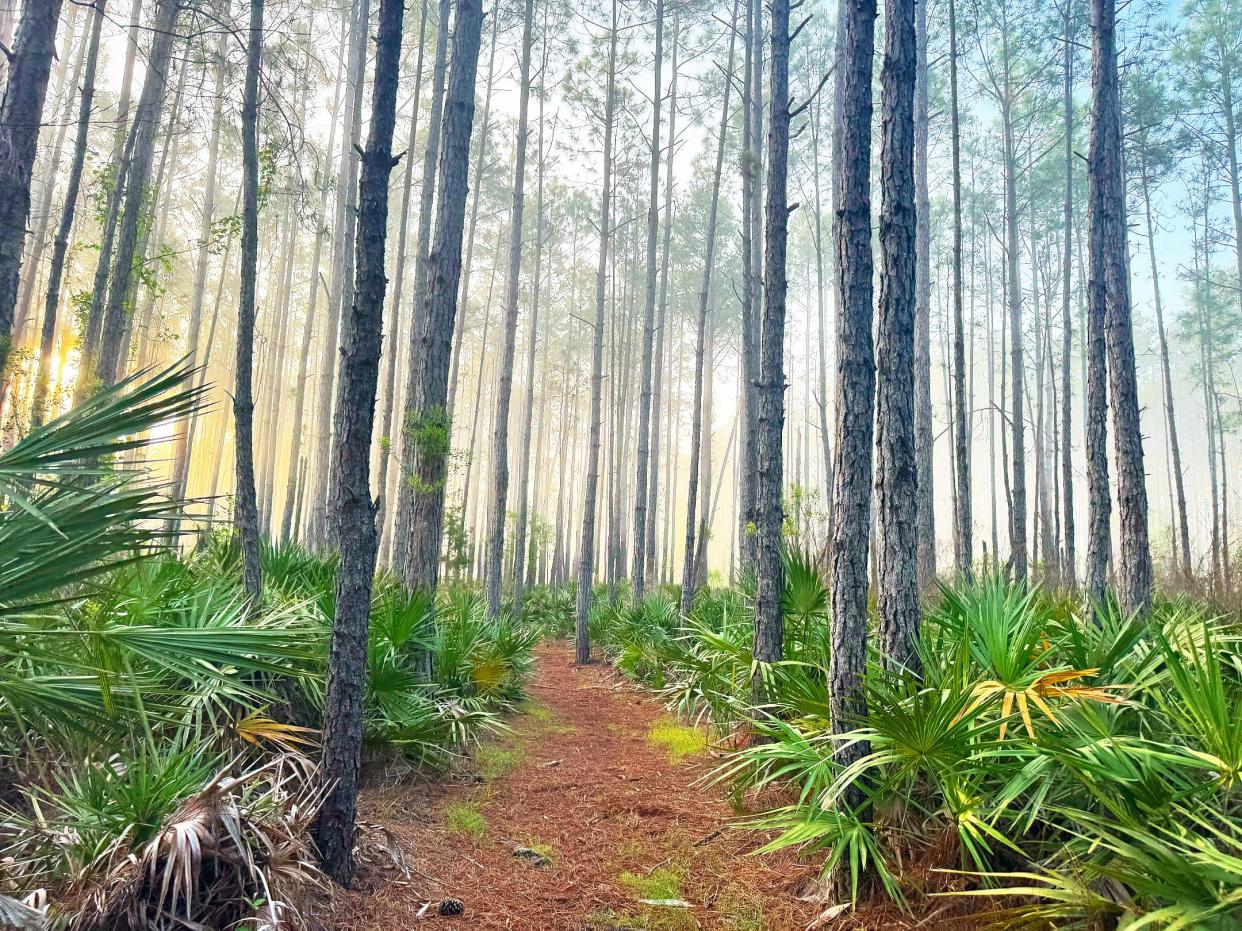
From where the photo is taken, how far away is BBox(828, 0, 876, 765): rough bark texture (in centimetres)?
341

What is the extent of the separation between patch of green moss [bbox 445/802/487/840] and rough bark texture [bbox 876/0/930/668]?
2.61m

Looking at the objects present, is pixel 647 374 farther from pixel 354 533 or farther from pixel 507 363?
pixel 354 533

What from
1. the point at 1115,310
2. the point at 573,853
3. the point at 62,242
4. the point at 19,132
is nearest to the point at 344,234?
the point at 62,242

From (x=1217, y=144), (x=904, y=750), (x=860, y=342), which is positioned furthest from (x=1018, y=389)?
(x=904, y=750)

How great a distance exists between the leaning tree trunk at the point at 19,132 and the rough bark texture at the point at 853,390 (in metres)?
5.23

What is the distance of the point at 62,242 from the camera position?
725 cm

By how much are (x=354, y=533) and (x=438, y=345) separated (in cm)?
403

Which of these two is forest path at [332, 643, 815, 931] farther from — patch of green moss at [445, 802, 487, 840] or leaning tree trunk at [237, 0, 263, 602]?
leaning tree trunk at [237, 0, 263, 602]

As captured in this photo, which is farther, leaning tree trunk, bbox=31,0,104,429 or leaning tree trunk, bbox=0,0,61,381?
leaning tree trunk, bbox=31,0,104,429

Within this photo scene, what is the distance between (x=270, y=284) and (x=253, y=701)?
2191cm

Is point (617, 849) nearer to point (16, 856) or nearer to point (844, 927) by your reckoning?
point (844, 927)

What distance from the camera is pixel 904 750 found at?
9.53 ft

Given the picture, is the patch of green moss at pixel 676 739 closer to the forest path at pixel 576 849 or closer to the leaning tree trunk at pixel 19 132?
the forest path at pixel 576 849

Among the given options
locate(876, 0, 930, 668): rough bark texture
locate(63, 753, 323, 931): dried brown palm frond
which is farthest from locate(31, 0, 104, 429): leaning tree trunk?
locate(876, 0, 930, 668): rough bark texture
